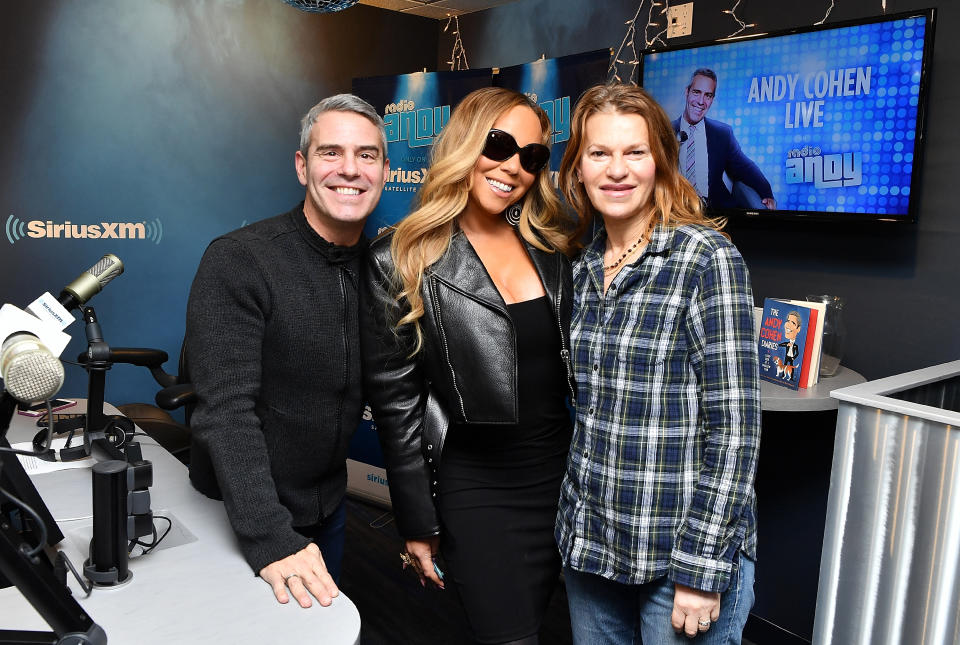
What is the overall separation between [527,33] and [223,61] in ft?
5.25

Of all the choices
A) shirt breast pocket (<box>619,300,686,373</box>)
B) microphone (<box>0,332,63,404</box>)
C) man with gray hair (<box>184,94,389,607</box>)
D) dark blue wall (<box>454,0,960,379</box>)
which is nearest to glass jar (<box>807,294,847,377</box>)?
dark blue wall (<box>454,0,960,379</box>)

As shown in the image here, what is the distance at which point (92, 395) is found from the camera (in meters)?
1.92

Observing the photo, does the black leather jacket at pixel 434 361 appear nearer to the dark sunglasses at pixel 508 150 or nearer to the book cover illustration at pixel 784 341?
the dark sunglasses at pixel 508 150

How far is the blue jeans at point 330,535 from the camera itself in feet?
5.69

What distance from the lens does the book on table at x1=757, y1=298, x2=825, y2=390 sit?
7.50 ft

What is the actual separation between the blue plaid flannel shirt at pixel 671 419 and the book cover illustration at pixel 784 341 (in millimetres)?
998

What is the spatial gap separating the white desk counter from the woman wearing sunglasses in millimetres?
426

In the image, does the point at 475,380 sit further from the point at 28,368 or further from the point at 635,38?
the point at 635,38

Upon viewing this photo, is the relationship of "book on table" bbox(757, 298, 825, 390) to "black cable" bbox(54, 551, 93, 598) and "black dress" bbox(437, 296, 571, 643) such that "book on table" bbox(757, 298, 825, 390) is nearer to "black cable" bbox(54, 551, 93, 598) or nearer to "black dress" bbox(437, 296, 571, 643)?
"black dress" bbox(437, 296, 571, 643)

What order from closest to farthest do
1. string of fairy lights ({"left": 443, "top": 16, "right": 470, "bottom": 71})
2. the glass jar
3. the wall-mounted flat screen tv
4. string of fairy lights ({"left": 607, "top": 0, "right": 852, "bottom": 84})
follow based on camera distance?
the wall-mounted flat screen tv
the glass jar
string of fairy lights ({"left": 607, "top": 0, "right": 852, "bottom": 84})
string of fairy lights ({"left": 443, "top": 16, "right": 470, "bottom": 71})

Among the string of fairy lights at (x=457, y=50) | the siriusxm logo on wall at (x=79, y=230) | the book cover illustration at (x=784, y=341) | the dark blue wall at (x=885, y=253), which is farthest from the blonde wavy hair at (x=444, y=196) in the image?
the string of fairy lights at (x=457, y=50)

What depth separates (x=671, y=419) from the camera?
1.39m

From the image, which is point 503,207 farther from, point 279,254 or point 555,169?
point 555,169

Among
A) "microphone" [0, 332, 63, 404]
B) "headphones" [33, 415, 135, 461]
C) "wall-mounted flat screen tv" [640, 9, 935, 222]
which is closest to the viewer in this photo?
"microphone" [0, 332, 63, 404]
